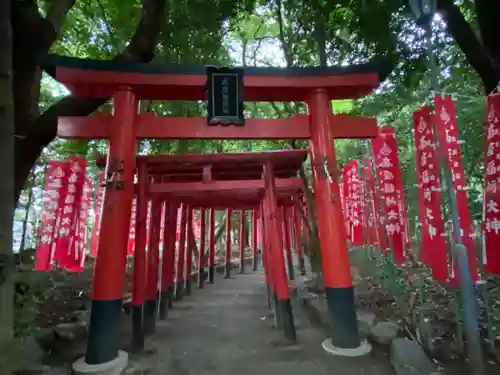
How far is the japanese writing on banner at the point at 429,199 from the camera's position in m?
5.22

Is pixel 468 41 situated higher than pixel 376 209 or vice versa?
pixel 468 41

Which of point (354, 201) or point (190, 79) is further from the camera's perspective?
point (354, 201)

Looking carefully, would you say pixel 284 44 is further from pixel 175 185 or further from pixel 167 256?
pixel 167 256

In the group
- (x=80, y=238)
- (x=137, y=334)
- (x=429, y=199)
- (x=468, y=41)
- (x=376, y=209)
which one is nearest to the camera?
(x=429, y=199)

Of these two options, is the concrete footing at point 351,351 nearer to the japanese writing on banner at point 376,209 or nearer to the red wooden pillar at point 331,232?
the red wooden pillar at point 331,232

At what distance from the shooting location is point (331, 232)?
573cm

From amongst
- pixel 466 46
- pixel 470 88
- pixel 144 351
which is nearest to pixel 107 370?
pixel 144 351

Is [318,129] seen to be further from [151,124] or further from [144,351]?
[144,351]

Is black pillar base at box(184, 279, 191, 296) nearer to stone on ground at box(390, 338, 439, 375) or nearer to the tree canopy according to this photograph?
the tree canopy

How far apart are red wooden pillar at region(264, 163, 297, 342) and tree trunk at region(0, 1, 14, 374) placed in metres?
5.35

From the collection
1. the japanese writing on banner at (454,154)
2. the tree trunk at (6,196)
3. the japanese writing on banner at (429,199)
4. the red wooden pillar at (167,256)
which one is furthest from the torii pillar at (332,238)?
the red wooden pillar at (167,256)

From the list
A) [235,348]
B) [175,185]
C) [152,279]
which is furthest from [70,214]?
[235,348]

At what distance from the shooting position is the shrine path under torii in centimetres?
556

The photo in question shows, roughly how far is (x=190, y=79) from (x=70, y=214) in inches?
220
